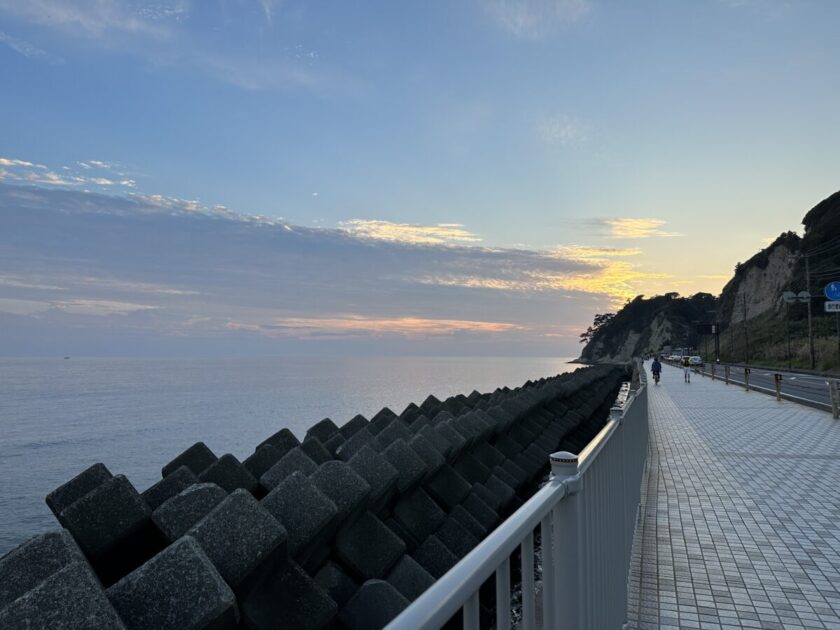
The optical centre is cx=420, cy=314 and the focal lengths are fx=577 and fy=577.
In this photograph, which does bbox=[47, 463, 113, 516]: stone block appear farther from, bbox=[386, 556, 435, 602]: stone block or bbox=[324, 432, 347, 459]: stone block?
bbox=[324, 432, 347, 459]: stone block

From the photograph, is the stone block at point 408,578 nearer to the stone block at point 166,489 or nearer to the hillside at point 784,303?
the stone block at point 166,489

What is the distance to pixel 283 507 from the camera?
293 centimetres

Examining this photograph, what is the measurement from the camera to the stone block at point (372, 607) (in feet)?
9.42

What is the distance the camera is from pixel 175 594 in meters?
1.90

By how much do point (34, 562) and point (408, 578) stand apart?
6.51 ft

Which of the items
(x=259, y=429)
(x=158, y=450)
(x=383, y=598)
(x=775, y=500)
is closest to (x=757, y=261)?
(x=259, y=429)

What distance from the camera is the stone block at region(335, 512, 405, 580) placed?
3.36 meters

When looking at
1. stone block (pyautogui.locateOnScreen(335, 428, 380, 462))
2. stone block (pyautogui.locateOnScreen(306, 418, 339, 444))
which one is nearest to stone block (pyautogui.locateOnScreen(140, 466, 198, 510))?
stone block (pyautogui.locateOnScreen(335, 428, 380, 462))

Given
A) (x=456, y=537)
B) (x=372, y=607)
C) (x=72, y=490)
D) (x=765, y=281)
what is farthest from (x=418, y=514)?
(x=765, y=281)

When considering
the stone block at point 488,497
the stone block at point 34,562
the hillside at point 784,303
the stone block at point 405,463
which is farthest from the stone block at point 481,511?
Answer: the hillside at point 784,303

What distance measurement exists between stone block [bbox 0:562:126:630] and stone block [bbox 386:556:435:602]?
1.92 m

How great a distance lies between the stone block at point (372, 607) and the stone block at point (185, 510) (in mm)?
863

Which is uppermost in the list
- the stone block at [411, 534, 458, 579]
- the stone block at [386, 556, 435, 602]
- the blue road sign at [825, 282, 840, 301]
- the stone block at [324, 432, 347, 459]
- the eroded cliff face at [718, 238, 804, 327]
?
the eroded cliff face at [718, 238, 804, 327]

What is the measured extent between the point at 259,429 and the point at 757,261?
259 feet
